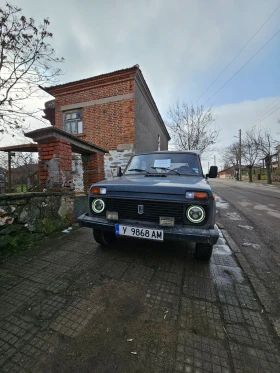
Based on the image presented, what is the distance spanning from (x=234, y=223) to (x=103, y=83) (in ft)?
A: 26.7

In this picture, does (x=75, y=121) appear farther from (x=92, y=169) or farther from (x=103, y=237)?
(x=103, y=237)

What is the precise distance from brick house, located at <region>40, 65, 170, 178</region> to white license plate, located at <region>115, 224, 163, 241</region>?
5.70 meters

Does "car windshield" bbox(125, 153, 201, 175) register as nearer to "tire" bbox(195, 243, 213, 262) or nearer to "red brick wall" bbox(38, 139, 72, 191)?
"tire" bbox(195, 243, 213, 262)

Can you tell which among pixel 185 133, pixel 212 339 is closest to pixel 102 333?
pixel 212 339

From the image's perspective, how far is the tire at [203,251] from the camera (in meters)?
2.45

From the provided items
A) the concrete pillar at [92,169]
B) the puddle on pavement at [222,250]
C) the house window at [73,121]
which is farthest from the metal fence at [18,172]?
the puddle on pavement at [222,250]

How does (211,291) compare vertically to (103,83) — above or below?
below

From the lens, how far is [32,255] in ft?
9.19

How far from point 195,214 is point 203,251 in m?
0.69

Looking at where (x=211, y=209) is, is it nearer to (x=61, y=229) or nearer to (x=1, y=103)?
(x=61, y=229)

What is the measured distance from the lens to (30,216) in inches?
129

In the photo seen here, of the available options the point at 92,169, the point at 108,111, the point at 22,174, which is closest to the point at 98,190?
the point at 92,169

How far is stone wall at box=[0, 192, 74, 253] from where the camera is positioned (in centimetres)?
295

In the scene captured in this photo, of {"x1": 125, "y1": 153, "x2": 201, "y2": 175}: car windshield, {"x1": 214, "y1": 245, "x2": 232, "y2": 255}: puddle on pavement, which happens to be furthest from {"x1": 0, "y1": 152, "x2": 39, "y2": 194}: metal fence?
{"x1": 214, "y1": 245, "x2": 232, "y2": 255}: puddle on pavement
